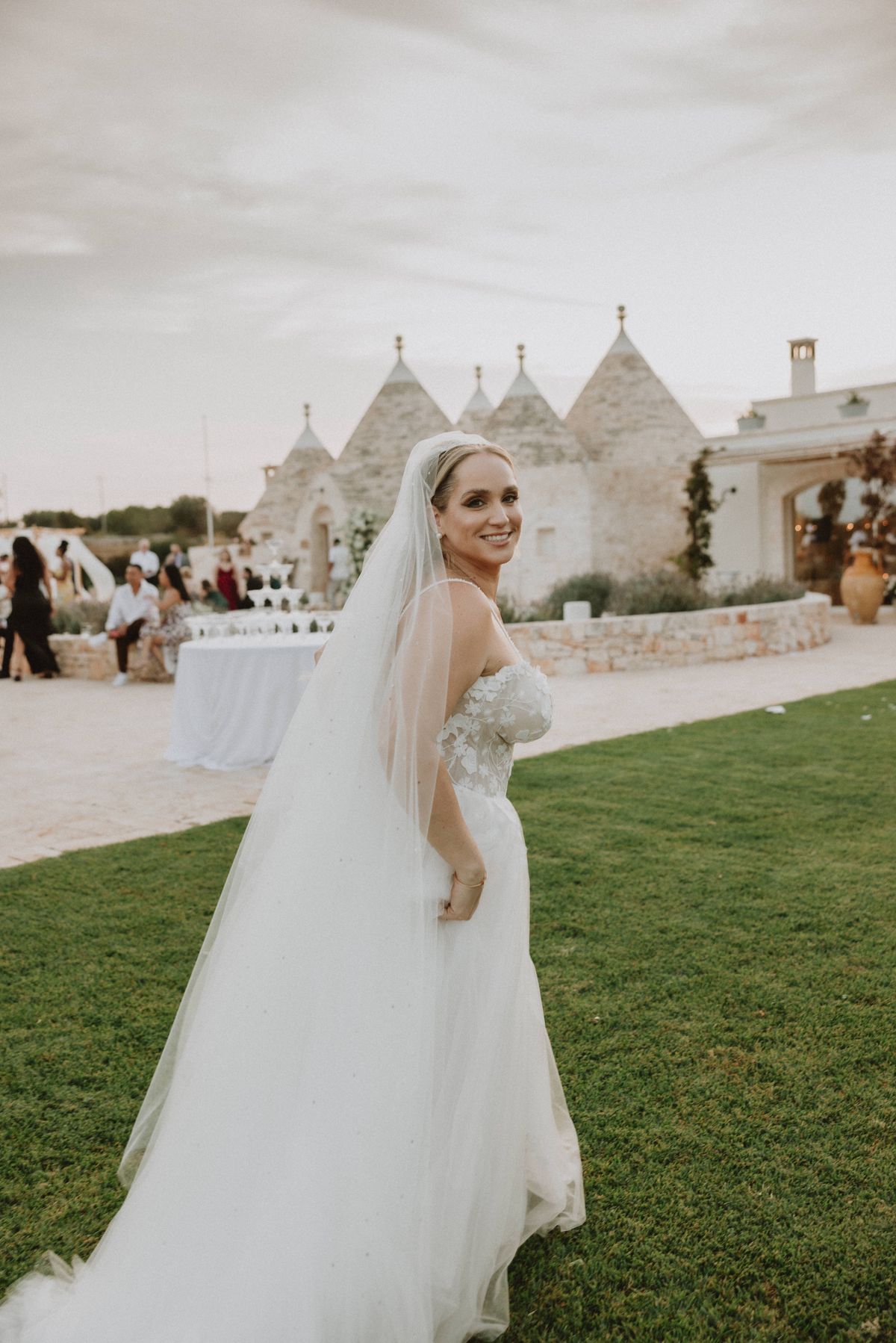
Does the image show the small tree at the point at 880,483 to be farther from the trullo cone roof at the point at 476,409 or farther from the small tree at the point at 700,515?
the trullo cone roof at the point at 476,409

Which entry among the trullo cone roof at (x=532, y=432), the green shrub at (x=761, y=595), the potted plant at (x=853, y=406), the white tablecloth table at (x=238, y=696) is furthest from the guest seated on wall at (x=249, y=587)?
the potted plant at (x=853, y=406)

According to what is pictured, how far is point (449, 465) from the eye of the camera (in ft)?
6.00

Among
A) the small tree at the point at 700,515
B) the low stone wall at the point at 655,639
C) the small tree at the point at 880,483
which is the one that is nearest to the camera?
the low stone wall at the point at 655,639

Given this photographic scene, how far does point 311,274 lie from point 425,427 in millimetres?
9169

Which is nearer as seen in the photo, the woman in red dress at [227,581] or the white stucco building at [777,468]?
the woman in red dress at [227,581]

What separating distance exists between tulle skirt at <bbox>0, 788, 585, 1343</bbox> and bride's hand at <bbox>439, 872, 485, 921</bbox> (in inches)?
1.7

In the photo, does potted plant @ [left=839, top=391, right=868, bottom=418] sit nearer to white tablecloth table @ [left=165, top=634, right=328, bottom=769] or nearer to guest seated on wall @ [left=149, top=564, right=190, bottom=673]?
guest seated on wall @ [left=149, top=564, right=190, bottom=673]

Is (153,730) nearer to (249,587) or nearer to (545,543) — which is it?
(249,587)

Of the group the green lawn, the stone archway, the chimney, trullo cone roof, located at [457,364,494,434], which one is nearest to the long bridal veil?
the green lawn

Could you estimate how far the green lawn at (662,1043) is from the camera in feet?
6.34

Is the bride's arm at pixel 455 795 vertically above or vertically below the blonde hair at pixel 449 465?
below

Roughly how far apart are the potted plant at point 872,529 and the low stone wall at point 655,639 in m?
4.29

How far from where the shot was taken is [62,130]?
10.6m

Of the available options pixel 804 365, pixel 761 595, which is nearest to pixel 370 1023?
pixel 761 595
